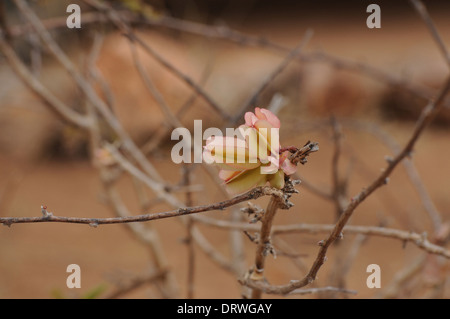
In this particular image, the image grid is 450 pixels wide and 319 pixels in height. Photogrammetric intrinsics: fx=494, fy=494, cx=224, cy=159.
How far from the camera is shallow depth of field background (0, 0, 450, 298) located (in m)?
2.19

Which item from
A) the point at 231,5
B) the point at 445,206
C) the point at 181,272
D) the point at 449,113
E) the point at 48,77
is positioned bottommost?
the point at 181,272

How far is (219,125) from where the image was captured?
2533 millimetres

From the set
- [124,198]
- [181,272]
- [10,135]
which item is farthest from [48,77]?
[181,272]

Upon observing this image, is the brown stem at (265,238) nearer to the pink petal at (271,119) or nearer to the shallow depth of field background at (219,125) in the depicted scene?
the pink petal at (271,119)

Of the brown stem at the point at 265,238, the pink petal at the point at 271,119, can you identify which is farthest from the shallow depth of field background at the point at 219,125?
the pink petal at the point at 271,119

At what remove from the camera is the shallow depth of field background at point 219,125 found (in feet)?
7.17

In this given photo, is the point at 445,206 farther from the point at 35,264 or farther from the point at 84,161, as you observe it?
the point at 84,161

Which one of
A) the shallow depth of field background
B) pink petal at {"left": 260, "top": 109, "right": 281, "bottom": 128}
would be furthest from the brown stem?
the shallow depth of field background

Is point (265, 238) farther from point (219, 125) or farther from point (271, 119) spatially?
point (219, 125)

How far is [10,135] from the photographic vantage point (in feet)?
11.8

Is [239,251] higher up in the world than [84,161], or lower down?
lower down

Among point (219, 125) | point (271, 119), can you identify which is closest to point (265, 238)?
point (271, 119)
